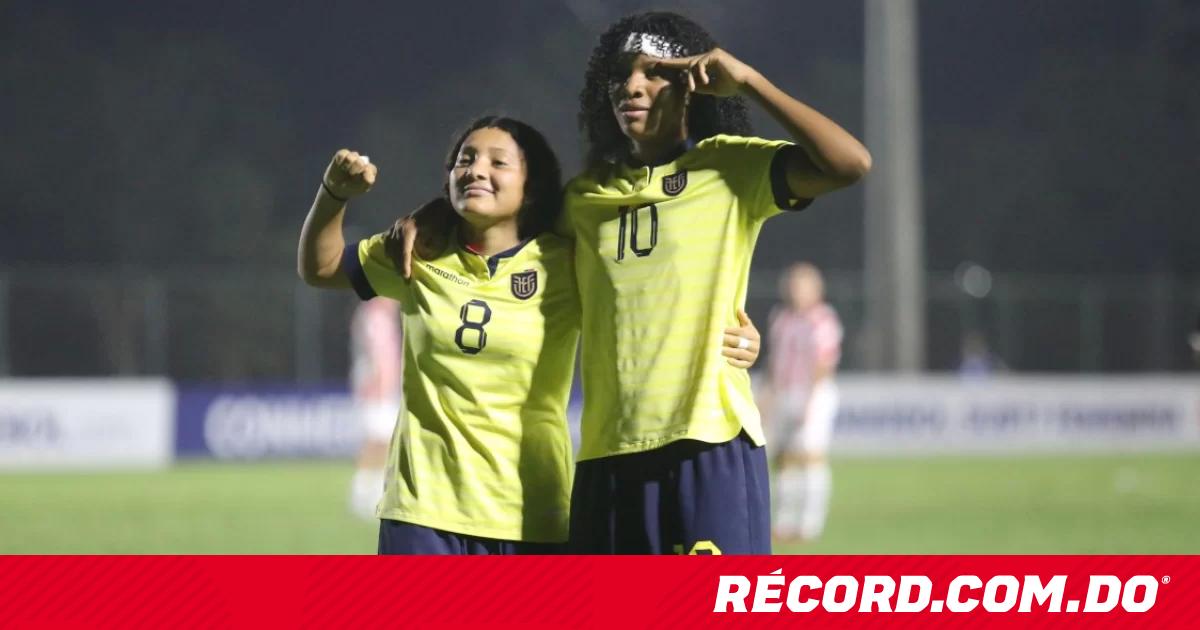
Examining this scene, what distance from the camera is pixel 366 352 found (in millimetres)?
14664

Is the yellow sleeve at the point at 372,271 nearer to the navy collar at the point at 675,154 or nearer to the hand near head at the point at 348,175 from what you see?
the hand near head at the point at 348,175

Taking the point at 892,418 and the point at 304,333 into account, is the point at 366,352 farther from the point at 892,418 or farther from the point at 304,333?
the point at 304,333

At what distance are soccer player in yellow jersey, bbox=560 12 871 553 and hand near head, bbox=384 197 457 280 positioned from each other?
1.53ft

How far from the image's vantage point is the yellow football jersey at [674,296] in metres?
4.34

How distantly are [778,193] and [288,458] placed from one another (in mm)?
17843

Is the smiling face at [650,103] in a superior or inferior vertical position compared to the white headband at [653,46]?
inferior

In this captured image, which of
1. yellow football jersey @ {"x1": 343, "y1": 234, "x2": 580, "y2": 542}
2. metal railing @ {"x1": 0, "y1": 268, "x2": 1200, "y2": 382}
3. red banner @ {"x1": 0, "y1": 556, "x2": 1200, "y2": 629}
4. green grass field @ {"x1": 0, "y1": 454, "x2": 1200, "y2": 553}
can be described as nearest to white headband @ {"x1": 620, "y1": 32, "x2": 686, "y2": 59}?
yellow football jersey @ {"x1": 343, "y1": 234, "x2": 580, "y2": 542}

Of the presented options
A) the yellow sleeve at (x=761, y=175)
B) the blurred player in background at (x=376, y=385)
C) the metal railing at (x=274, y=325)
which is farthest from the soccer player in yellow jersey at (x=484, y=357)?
the metal railing at (x=274, y=325)

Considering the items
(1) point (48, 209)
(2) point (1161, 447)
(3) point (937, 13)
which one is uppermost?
(3) point (937, 13)

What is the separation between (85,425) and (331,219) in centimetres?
1636

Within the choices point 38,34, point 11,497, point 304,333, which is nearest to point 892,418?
point 304,333

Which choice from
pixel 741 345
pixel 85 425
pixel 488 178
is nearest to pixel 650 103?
pixel 488 178

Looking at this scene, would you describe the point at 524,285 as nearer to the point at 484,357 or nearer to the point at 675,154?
the point at 484,357

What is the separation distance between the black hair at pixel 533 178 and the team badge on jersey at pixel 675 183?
0.43m
